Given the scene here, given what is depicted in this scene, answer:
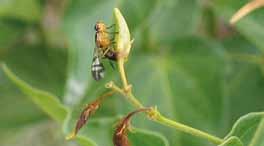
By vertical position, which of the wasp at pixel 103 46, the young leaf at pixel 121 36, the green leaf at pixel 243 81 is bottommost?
the green leaf at pixel 243 81

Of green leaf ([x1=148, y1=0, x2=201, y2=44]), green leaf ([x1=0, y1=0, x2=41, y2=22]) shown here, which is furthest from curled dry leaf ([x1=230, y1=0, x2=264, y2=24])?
green leaf ([x1=0, y1=0, x2=41, y2=22])

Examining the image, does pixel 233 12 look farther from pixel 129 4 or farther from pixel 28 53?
pixel 28 53

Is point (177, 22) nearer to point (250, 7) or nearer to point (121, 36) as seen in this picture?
point (250, 7)

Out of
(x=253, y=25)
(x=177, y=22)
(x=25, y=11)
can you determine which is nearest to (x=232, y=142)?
(x=253, y=25)

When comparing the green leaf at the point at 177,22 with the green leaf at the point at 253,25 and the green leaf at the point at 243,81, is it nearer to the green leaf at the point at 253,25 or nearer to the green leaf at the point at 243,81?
the green leaf at the point at 243,81

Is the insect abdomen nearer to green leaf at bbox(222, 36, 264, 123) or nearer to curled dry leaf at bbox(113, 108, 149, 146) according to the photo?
curled dry leaf at bbox(113, 108, 149, 146)

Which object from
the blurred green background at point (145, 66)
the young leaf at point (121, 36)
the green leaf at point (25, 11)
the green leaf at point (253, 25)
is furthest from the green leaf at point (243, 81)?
the young leaf at point (121, 36)

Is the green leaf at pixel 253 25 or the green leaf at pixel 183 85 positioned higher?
the green leaf at pixel 253 25
